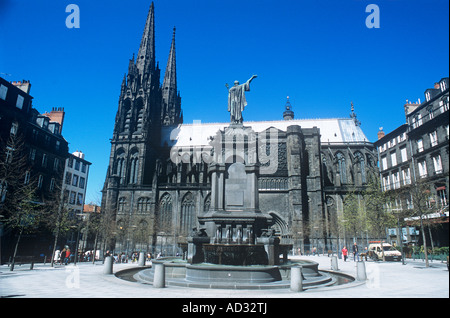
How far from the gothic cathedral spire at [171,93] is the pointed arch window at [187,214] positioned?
25.9 metres

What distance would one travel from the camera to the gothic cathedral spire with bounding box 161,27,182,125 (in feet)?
224

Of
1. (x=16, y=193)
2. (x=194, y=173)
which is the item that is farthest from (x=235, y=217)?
(x=194, y=173)

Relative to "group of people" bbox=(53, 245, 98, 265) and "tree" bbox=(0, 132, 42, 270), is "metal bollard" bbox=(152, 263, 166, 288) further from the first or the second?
"group of people" bbox=(53, 245, 98, 265)

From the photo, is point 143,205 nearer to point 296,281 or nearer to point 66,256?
point 66,256

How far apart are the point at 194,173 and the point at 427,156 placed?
115 ft

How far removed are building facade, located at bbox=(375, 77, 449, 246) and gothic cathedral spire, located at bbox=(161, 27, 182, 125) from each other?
161 ft

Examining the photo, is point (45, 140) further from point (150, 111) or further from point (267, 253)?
point (267, 253)

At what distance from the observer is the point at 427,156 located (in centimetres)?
2538

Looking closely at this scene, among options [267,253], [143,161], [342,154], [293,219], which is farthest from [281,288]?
[342,154]

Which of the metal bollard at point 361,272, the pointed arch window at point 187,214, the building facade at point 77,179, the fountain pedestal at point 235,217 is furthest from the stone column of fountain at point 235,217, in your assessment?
the building facade at point 77,179

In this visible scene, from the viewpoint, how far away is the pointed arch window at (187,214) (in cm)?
4587

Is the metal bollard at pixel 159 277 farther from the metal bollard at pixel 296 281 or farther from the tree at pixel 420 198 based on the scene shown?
the tree at pixel 420 198

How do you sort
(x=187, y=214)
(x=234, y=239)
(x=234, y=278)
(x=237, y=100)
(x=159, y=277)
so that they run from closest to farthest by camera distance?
1. (x=159, y=277)
2. (x=234, y=278)
3. (x=234, y=239)
4. (x=237, y=100)
5. (x=187, y=214)

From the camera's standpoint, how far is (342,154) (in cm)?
5228
